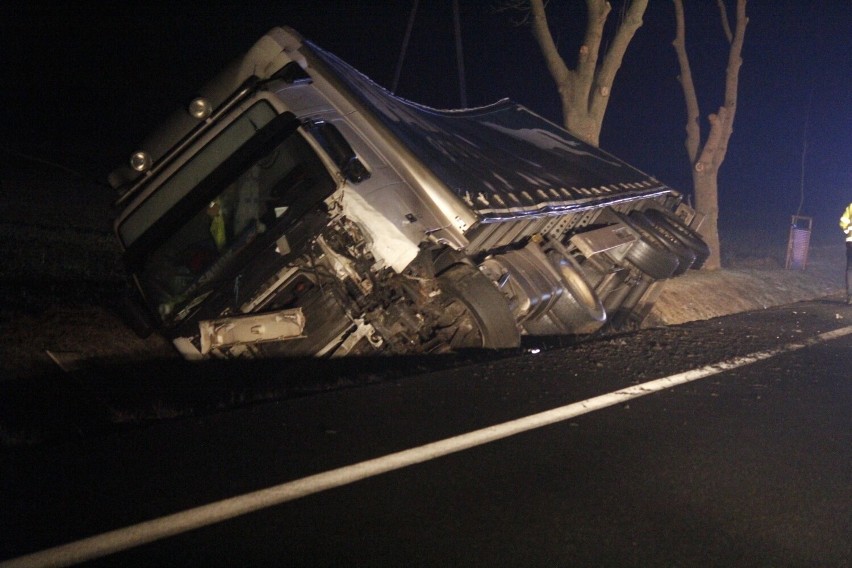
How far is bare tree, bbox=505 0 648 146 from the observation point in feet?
45.4

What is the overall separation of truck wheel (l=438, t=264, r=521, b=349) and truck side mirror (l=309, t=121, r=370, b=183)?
1176 mm

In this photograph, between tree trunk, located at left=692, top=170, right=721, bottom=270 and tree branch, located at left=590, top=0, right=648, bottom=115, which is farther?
tree trunk, located at left=692, top=170, right=721, bottom=270

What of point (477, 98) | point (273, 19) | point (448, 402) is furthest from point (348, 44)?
point (448, 402)

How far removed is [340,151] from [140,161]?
1638 millimetres

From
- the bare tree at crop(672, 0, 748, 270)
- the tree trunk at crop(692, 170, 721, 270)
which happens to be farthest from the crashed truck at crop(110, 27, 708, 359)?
the bare tree at crop(672, 0, 748, 270)

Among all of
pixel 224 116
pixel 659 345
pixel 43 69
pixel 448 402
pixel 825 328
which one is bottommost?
pixel 825 328

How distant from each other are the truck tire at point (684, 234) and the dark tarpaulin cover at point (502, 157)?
0.37 m

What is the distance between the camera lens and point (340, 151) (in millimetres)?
5984

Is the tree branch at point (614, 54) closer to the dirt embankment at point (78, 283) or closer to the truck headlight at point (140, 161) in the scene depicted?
the dirt embankment at point (78, 283)

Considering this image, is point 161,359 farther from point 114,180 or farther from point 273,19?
point 273,19

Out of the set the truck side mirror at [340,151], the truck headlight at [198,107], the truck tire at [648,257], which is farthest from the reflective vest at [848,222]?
the truck headlight at [198,107]

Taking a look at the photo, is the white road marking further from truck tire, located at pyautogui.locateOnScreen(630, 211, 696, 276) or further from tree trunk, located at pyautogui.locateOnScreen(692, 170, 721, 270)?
tree trunk, located at pyautogui.locateOnScreen(692, 170, 721, 270)

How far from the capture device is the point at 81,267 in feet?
31.4

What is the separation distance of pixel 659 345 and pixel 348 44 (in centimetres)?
2647
